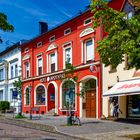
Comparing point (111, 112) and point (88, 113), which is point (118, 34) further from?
point (88, 113)

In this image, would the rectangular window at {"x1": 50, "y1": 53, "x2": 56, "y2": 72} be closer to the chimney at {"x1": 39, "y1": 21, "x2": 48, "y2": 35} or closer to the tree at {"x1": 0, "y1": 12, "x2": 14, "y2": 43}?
the chimney at {"x1": 39, "y1": 21, "x2": 48, "y2": 35}

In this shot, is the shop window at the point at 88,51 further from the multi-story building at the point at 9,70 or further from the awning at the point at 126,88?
the multi-story building at the point at 9,70

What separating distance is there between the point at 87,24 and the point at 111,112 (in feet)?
27.3

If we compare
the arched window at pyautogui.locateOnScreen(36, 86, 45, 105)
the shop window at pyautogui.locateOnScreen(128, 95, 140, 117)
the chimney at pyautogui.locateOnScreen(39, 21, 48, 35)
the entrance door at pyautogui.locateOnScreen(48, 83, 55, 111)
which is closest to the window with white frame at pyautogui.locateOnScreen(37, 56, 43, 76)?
the arched window at pyautogui.locateOnScreen(36, 86, 45, 105)

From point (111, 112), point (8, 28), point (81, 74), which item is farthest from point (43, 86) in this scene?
point (8, 28)

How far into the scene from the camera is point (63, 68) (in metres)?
39.6

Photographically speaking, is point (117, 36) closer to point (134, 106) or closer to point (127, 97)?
point (134, 106)

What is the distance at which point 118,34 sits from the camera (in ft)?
56.5

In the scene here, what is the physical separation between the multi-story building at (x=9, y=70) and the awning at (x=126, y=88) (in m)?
23.7

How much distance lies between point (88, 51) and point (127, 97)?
23.3ft


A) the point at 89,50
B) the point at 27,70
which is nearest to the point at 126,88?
the point at 89,50

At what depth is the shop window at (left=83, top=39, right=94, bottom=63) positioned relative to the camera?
1379 inches

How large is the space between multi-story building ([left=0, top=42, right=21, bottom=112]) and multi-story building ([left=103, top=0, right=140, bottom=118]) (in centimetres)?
2096

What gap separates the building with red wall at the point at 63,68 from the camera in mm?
34500
